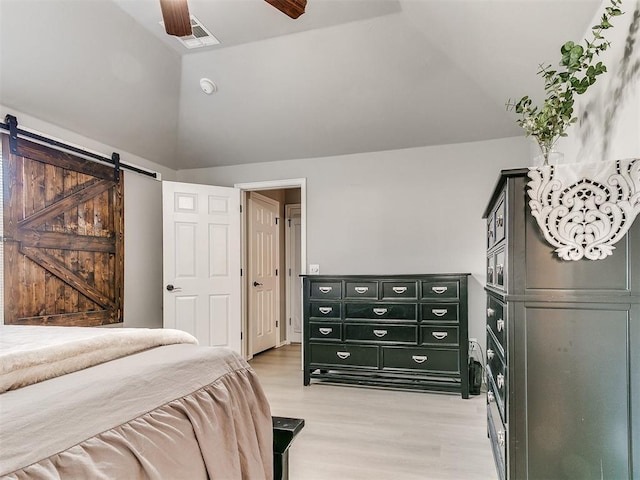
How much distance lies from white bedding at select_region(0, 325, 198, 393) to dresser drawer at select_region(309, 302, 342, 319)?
8.25 ft

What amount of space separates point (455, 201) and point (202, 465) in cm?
362

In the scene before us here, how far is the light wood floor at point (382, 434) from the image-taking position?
2.26 meters

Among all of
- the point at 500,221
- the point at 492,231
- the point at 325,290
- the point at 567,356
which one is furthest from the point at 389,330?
the point at 567,356

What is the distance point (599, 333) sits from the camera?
146 cm

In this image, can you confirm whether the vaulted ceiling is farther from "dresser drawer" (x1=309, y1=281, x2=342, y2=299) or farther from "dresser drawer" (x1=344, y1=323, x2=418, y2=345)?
"dresser drawer" (x1=344, y1=323, x2=418, y2=345)

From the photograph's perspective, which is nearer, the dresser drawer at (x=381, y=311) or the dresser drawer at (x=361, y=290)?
the dresser drawer at (x=381, y=311)

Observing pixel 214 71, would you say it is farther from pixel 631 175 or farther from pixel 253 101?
pixel 631 175

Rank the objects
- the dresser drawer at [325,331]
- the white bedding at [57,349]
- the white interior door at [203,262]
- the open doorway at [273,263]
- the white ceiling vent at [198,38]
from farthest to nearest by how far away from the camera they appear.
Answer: the open doorway at [273,263]
the white interior door at [203,262]
the dresser drawer at [325,331]
the white ceiling vent at [198,38]
the white bedding at [57,349]

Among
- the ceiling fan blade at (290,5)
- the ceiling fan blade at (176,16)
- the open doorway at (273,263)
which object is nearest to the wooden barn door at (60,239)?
the open doorway at (273,263)

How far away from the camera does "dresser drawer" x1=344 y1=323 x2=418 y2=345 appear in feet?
12.1

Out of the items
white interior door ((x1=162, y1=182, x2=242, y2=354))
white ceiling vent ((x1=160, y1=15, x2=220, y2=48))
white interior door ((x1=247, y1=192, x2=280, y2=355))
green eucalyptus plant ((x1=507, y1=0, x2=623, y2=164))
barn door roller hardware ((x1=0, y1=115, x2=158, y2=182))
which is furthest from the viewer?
white interior door ((x1=247, y1=192, x2=280, y2=355))

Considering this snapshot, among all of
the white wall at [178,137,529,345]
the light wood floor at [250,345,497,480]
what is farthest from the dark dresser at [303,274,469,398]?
the white wall at [178,137,529,345]

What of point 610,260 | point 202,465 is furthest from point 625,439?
point 202,465

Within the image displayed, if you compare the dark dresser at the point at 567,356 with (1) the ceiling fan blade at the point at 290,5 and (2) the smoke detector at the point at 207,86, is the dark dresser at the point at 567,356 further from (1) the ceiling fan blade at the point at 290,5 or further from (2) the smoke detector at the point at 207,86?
(2) the smoke detector at the point at 207,86
